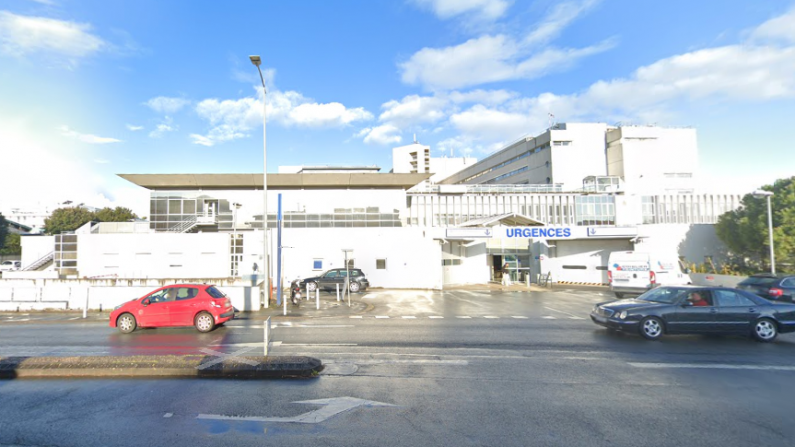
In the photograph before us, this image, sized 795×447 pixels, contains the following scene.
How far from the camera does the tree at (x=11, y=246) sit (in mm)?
57097

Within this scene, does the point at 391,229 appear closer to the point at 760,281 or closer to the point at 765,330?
the point at 760,281

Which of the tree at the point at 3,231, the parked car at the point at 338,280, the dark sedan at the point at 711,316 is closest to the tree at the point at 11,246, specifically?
the tree at the point at 3,231

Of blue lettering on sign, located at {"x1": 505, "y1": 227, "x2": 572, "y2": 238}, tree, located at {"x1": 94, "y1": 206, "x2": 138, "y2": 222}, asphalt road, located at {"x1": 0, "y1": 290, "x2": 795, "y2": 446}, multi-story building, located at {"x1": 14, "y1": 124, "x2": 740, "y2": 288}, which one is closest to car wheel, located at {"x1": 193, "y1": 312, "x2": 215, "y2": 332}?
asphalt road, located at {"x1": 0, "y1": 290, "x2": 795, "y2": 446}

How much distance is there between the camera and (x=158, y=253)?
2819 cm

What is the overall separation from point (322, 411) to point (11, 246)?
7646 cm

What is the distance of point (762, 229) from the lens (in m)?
23.5

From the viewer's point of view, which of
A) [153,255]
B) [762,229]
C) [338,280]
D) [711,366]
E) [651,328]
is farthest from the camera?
[153,255]

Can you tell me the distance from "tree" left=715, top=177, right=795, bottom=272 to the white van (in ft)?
22.6

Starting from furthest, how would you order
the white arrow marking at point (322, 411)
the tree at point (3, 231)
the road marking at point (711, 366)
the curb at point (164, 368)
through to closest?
the tree at point (3, 231)
the road marking at point (711, 366)
the curb at point (164, 368)
the white arrow marking at point (322, 411)

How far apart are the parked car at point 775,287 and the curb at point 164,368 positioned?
1707 cm

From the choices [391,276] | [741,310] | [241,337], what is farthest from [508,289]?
[241,337]

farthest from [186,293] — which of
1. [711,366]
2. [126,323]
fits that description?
[711,366]

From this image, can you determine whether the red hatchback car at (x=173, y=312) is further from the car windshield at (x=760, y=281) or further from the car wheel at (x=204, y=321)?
the car windshield at (x=760, y=281)

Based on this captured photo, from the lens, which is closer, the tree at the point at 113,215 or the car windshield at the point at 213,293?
the car windshield at the point at 213,293
